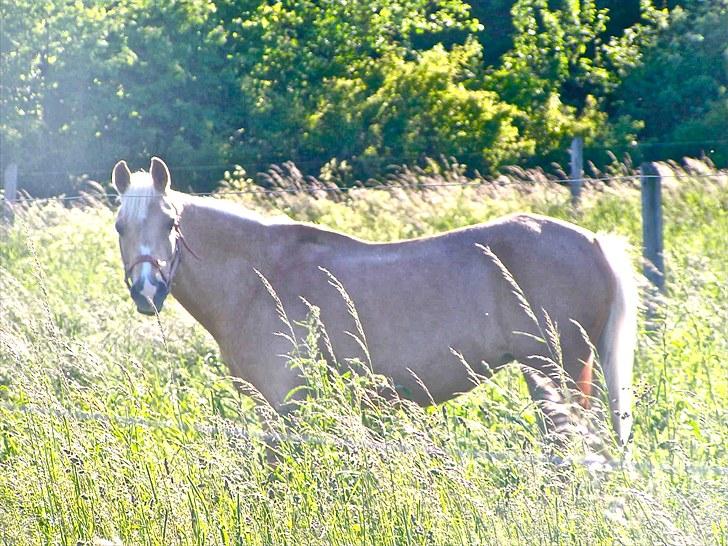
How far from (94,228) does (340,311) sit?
19.9 feet

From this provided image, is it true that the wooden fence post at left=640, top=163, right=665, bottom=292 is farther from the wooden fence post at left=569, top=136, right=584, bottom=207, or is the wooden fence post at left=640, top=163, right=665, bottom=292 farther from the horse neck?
the wooden fence post at left=569, top=136, right=584, bottom=207

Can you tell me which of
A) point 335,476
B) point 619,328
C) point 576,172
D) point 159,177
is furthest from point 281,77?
point 335,476

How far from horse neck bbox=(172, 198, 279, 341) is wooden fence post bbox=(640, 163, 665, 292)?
237 cm

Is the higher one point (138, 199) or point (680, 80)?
point (680, 80)

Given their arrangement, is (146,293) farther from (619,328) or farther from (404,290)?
(619,328)

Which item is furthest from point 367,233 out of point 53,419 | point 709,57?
point 709,57

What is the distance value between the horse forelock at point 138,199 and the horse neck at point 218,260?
0.72 feet

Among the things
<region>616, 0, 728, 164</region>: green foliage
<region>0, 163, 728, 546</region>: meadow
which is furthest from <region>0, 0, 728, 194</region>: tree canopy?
<region>0, 163, 728, 546</region>: meadow

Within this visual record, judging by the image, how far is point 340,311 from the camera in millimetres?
5273

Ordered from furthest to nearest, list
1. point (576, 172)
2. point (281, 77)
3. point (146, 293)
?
point (281, 77) → point (576, 172) → point (146, 293)

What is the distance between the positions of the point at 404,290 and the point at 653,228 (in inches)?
82.1

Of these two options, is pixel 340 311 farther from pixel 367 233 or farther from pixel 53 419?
pixel 367 233

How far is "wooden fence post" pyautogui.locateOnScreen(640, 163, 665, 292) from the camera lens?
668cm

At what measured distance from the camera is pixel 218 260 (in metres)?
5.44
